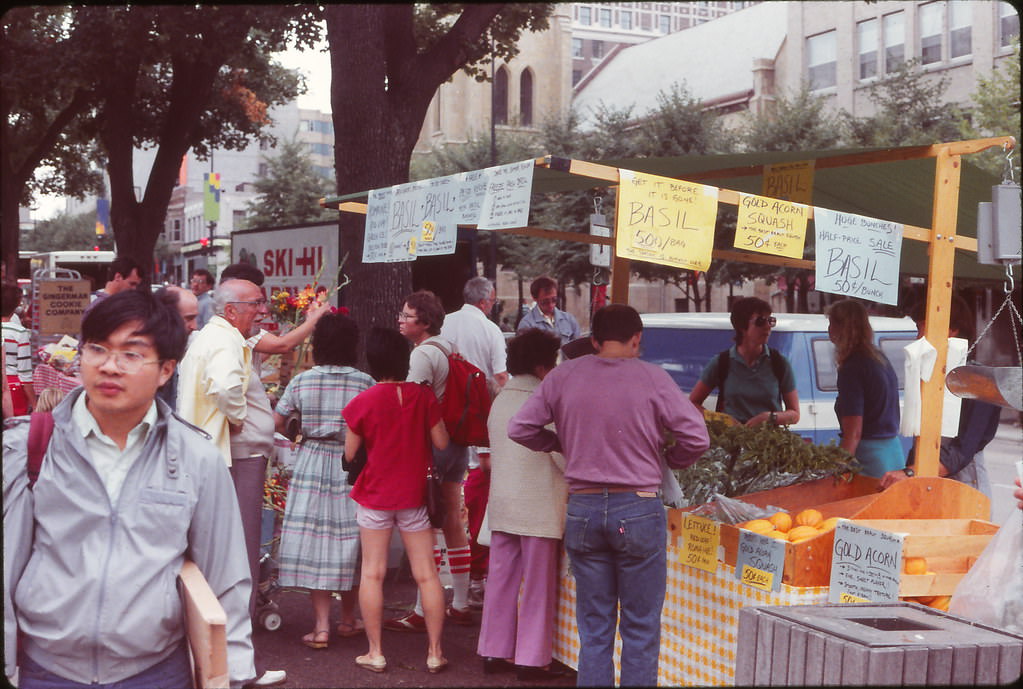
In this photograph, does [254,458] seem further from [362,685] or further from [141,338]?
[141,338]

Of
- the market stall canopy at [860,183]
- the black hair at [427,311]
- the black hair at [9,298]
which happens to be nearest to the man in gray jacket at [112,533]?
the market stall canopy at [860,183]

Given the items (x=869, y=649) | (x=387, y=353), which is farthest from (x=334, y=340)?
(x=869, y=649)

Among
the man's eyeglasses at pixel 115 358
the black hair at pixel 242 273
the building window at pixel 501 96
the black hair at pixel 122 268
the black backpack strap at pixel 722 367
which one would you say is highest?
the building window at pixel 501 96

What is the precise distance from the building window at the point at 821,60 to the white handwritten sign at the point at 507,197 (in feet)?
132

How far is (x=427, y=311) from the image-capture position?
637 cm

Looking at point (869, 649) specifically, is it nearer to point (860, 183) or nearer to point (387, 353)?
point (387, 353)

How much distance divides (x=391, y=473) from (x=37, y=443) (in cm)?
319

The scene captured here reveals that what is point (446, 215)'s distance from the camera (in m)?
5.23

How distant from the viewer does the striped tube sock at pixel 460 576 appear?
6.66 meters

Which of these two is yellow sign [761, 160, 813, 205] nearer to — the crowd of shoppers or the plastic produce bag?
the crowd of shoppers

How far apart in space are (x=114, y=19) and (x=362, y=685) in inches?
485

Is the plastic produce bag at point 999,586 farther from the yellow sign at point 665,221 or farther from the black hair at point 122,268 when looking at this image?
the black hair at point 122,268

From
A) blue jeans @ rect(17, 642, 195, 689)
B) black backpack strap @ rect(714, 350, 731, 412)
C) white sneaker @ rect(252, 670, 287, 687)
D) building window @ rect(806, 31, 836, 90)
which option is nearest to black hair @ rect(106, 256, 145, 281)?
white sneaker @ rect(252, 670, 287, 687)

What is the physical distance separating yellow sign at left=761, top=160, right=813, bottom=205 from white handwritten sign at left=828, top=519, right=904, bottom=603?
2.18m
